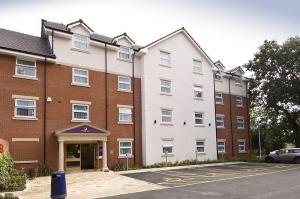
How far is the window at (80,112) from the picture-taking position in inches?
972

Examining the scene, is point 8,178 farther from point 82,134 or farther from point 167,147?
point 167,147

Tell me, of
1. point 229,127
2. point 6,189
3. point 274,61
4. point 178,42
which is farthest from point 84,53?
point 274,61

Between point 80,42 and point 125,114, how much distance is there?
6.62 m

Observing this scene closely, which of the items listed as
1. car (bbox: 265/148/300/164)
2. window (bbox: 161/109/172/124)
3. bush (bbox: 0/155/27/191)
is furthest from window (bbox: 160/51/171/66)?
bush (bbox: 0/155/27/191)

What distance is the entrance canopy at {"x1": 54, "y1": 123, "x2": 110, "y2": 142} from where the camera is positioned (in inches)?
890

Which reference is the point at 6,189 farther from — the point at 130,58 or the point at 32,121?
the point at 130,58

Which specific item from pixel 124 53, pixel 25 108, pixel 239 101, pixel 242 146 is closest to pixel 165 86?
pixel 124 53

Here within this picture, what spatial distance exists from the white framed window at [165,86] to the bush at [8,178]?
15373 millimetres

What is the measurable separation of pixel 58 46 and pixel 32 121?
5.67 meters

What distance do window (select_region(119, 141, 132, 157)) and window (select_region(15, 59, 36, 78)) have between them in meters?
8.50

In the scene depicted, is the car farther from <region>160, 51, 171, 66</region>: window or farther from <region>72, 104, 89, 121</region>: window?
<region>72, 104, 89, 121</region>: window

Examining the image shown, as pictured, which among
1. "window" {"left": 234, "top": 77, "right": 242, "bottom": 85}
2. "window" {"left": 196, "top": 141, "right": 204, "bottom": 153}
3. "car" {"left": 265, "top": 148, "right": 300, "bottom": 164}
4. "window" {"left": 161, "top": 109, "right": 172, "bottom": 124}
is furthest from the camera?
"window" {"left": 234, "top": 77, "right": 242, "bottom": 85}

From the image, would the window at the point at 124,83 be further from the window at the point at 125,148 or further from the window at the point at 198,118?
the window at the point at 198,118

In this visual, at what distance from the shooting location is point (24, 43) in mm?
23844
